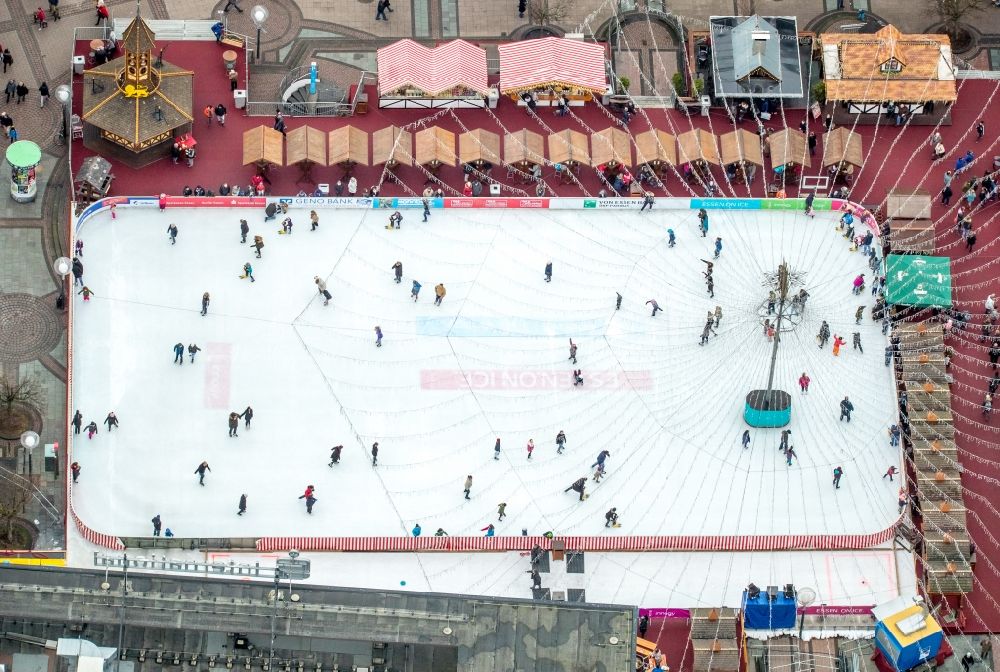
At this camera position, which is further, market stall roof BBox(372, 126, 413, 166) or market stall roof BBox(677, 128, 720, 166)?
market stall roof BBox(677, 128, 720, 166)

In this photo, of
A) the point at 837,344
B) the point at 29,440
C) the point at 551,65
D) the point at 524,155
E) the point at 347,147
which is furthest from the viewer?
the point at 551,65

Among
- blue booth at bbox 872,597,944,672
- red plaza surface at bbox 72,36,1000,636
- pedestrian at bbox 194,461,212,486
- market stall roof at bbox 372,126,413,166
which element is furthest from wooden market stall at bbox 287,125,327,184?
blue booth at bbox 872,597,944,672

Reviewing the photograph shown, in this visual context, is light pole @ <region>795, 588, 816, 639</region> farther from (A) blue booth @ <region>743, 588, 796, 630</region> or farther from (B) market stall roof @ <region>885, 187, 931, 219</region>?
(B) market stall roof @ <region>885, 187, 931, 219</region>

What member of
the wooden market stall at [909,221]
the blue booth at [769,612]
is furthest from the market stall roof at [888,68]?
the blue booth at [769,612]

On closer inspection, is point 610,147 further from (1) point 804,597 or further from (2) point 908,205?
(1) point 804,597

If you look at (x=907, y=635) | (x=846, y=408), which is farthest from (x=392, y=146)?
(x=907, y=635)

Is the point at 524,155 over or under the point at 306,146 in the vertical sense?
under

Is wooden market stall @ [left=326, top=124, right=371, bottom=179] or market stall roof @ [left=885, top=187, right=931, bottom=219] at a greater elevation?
wooden market stall @ [left=326, top=124, right=371, bottom=179]
